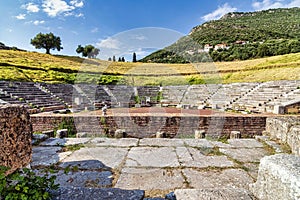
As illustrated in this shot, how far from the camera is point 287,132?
12.3ft

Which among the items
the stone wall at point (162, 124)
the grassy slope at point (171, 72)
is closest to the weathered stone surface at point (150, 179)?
the stone wall at point (162, 124)

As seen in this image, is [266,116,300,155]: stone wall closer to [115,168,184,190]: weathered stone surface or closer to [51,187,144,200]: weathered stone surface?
[115,168,184,190]: weathered stone surface

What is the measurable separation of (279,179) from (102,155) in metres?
2.57

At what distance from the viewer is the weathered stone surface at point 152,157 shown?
2.90 metres

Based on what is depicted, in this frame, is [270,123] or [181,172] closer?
[181,172]

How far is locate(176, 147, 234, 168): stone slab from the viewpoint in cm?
286

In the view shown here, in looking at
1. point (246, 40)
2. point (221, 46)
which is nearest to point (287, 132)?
point (221, 46)

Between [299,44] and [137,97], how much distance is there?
3016 cm

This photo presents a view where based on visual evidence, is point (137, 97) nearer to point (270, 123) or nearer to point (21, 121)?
point (270, 123)

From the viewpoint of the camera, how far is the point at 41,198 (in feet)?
4.60

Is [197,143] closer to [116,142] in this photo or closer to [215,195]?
[116,142]

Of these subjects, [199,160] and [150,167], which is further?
[199,160]

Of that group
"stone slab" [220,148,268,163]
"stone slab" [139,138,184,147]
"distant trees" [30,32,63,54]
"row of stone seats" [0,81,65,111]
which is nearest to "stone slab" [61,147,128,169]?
"stone slab" [139,138,184,147]

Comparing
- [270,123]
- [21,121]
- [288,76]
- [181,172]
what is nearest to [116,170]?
[181,172]
